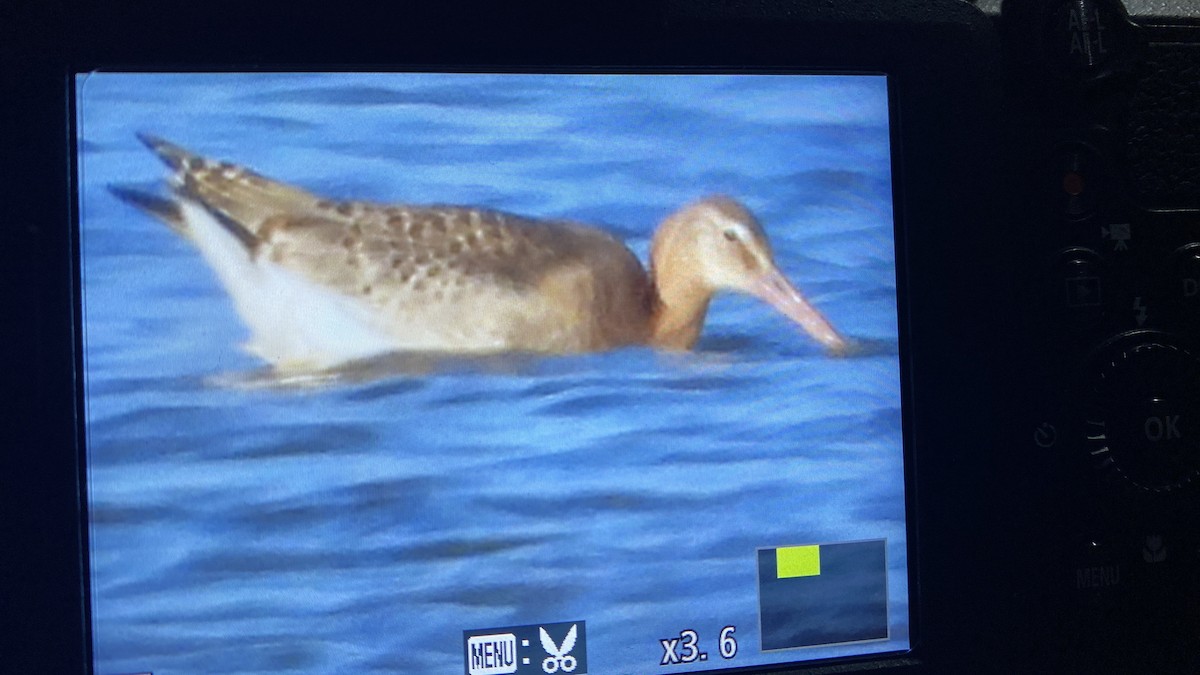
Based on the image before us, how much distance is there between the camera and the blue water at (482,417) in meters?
0.44

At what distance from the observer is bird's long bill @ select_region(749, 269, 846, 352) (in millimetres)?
479

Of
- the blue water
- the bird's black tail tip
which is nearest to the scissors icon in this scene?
the blue water

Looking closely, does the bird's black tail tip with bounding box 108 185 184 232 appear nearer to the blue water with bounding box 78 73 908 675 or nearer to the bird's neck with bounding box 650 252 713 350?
the blue water with bounding box 78 73 908 675

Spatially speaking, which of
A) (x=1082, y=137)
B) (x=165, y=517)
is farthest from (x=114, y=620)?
(x=1082, y=137)

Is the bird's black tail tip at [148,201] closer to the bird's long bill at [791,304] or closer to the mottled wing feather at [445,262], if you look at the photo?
the mottled wing feather at [445,262]

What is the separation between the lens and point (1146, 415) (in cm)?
49

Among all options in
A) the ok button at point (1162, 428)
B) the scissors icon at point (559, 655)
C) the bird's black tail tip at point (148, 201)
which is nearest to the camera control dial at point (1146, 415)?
the ok button at point (1162, 428)

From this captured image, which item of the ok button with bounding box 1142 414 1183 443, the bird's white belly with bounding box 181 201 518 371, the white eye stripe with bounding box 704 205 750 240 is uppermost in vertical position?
the white eye stripe with bounding box 704 205 750 240

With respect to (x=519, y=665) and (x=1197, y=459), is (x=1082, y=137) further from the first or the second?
(x=519, y=665)

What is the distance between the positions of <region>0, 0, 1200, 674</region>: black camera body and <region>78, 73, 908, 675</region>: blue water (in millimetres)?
18

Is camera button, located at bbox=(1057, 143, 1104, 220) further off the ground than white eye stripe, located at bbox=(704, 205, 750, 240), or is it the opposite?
camera button, located at bbox=(1057, 143, 1104, 220)

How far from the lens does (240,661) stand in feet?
1.47

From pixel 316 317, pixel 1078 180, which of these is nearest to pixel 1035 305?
pixel 1078 180

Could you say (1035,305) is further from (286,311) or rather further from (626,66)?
(286,311)
